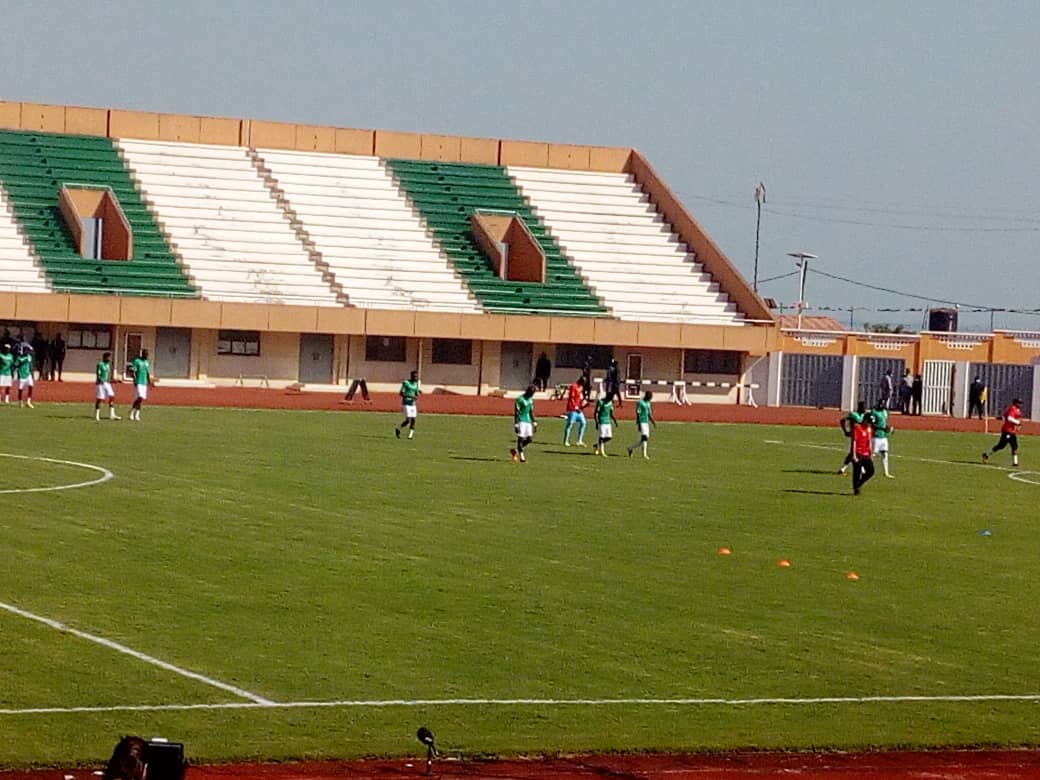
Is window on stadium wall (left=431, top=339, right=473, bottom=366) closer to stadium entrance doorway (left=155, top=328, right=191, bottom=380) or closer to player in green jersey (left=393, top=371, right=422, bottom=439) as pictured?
stadium entrance doorway (left=155, top=328, right=191, bottom=380)

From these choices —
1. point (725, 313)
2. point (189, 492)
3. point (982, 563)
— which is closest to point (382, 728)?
point (982, 563)

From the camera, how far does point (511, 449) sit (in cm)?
4491

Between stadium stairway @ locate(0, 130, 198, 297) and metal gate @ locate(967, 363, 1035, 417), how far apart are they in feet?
106

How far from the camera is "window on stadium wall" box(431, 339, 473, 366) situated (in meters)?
A: 73.6

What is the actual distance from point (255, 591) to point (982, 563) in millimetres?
11502

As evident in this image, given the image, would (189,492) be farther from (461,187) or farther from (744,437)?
(461,187)

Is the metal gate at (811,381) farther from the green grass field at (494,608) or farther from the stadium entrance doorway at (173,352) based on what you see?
the green grass field at (494,608)

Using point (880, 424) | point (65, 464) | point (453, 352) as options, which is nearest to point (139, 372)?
point (65, 464)

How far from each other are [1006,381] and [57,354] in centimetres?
3808

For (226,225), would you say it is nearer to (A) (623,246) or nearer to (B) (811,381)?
(A) (623,246)

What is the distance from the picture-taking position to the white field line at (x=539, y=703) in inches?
635

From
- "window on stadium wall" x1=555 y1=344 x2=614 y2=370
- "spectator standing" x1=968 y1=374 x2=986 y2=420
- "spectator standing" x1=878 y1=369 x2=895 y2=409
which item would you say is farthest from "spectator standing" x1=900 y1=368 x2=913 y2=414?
"window on stadium wall" x1=555 y1=344 x2=614 y2=370

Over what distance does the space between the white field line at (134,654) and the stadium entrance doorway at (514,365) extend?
177ft

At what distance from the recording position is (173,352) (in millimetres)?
69000
